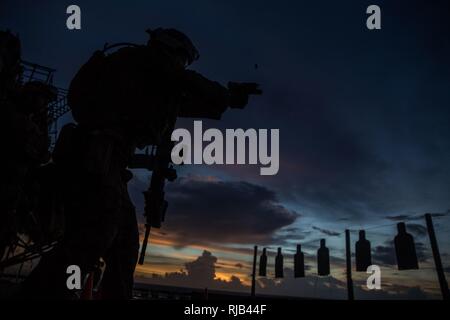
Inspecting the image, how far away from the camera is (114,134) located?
3289mm

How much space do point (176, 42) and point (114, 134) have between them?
5.44ft

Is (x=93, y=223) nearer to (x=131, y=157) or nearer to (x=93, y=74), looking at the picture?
(x=131, y=157)

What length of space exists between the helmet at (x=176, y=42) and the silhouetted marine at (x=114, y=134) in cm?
1

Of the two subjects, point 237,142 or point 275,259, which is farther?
point 275,259

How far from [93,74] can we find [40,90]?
131 cm

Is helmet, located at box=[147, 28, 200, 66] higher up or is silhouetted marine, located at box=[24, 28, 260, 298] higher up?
helmet, located at box=[147, 28, 200, 66]

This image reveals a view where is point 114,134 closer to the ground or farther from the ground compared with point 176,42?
closer to the ground

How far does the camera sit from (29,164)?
167 inches

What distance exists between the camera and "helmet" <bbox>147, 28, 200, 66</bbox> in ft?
13.0

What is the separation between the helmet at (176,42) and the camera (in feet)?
13.0

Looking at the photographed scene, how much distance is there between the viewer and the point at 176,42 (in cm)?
411

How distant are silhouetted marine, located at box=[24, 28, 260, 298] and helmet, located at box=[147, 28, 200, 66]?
1cm

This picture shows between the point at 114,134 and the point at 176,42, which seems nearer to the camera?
the point at 114,134
